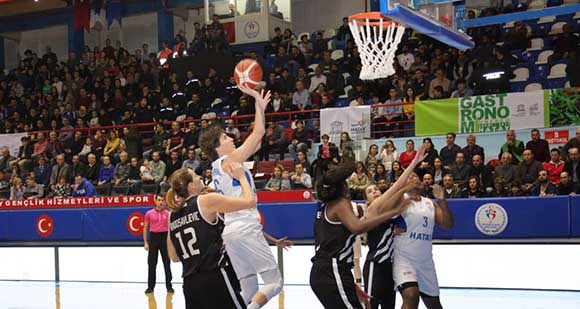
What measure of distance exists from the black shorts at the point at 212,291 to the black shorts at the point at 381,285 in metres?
Answer: 1.86

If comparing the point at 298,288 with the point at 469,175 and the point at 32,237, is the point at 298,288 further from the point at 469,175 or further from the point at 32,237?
the point at 32,237

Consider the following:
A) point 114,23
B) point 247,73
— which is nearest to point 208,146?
point 247,73

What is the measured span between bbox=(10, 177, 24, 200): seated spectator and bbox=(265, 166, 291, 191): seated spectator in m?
6.85

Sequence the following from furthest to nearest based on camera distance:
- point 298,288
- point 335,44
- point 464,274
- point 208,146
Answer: point 335,44 < point 298,288 < point 464,274 < point 208,146

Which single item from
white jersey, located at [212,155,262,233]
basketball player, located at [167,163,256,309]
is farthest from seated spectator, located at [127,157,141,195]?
basketball player, located at [167,163,256,309]

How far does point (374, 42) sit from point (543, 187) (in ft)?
12.5

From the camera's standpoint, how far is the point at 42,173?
67.4 ft

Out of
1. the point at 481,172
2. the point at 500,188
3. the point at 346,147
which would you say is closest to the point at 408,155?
the point at 346,147

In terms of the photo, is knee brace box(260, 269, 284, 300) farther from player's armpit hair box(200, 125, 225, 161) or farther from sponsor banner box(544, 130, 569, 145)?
sponsor banner box(544, 130, 569, 145)

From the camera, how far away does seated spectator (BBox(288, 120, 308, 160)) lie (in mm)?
17880

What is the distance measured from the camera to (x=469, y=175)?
569 inches

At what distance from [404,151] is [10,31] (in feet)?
73.3

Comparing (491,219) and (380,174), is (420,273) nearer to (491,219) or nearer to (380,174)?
(491,219)

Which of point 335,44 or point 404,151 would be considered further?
point 335,44
